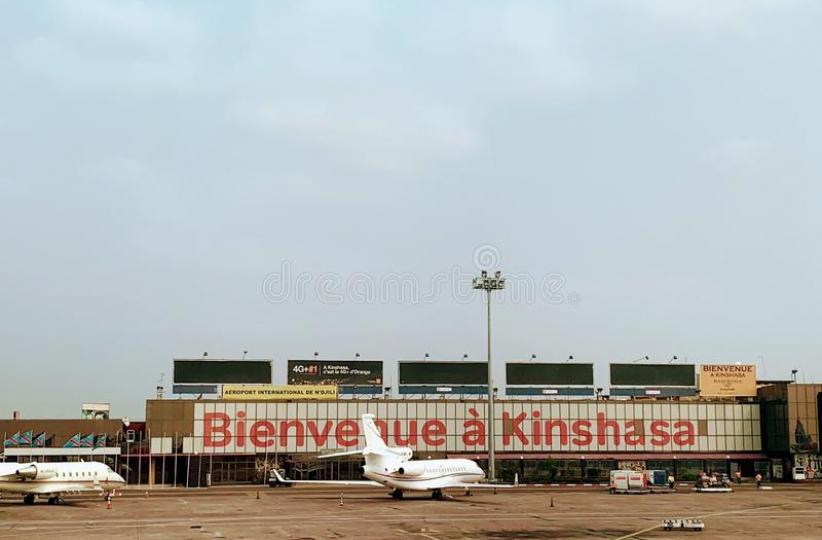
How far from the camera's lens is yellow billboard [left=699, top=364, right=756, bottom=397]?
105125mm

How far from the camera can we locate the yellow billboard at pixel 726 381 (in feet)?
345

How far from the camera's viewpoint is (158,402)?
316ft

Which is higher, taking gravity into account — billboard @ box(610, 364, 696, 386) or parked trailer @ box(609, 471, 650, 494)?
billboard @ box(610, 364, 696, 386)

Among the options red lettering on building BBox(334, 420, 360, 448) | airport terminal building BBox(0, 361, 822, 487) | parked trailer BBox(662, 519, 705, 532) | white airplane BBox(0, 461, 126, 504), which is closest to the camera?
parked trailer BBox(662, 519, 705, 532)

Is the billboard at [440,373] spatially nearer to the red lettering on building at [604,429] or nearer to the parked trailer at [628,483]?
the red lettering on building at [604,429]

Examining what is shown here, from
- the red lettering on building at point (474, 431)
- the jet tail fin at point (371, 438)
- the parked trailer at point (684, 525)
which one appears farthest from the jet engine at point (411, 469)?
the red lettering on building at point (474, 431)

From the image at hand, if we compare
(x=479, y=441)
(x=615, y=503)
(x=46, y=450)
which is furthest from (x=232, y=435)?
(x=615, y=503)

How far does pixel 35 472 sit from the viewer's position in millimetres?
60656

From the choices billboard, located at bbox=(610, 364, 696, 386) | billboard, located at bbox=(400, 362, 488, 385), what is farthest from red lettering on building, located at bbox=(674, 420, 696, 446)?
billboard, located at bbox=(400, 362, 488, 385)

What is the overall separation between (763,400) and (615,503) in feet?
170

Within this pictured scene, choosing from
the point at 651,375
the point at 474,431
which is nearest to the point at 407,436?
the point at 474,431

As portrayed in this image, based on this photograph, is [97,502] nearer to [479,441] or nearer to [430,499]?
[430,499]

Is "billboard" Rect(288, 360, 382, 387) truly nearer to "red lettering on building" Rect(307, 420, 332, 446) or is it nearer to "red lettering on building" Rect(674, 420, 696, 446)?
"red lettering on building" Rect(307, 420, 332, 446)

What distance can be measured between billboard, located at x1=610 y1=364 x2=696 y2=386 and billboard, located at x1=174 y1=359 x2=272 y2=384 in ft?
142
